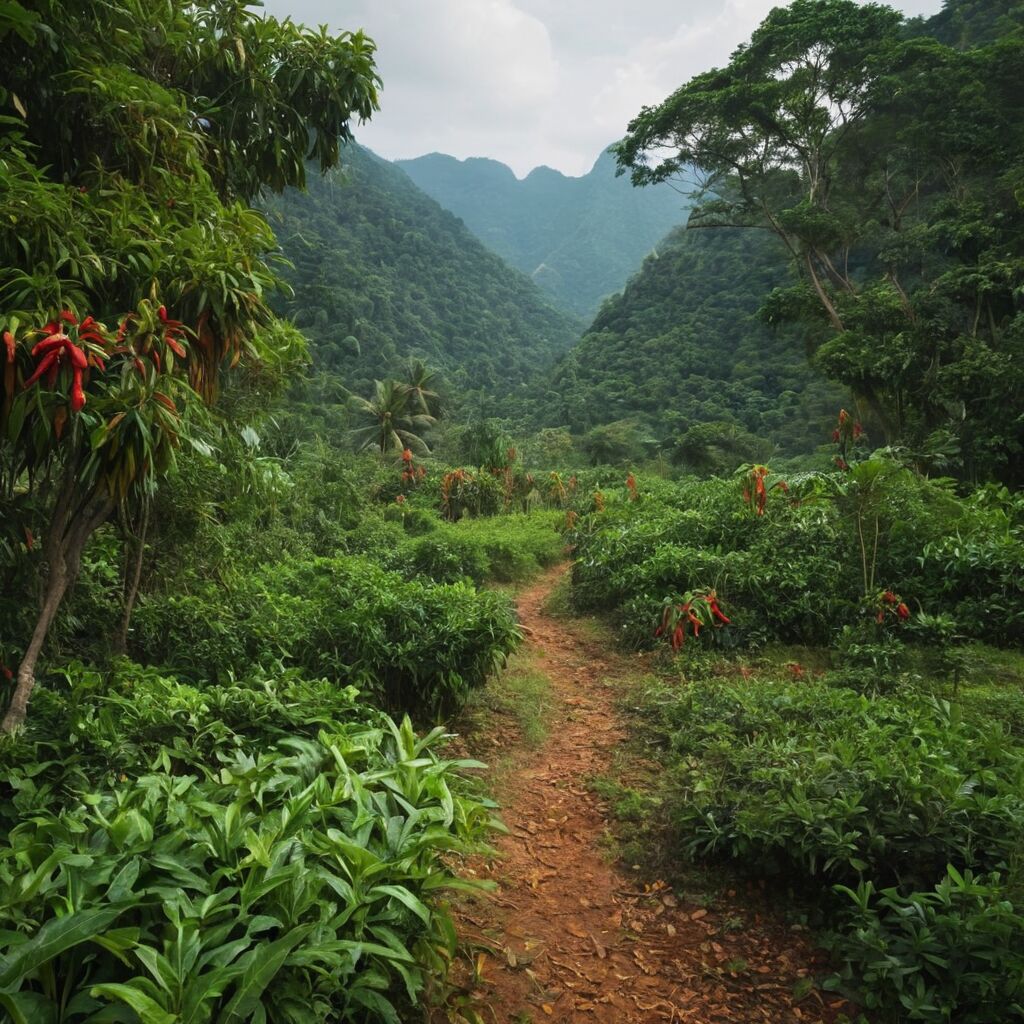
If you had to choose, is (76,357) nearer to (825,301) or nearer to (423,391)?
(825,301)

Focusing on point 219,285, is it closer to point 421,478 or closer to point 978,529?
point 978,529

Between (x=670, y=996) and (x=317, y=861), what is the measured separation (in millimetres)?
1325

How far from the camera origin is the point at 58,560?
290 cm

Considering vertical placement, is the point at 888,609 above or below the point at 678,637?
above

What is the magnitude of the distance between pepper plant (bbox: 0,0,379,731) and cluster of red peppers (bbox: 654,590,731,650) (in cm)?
348

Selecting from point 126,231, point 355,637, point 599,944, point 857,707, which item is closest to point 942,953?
point 599,944

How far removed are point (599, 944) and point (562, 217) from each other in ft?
331

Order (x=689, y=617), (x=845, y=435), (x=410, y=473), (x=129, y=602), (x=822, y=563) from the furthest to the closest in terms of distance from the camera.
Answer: (x=410, y=473) < (x=845, y=435) < (x=822, y=563) < (x=689, y=617) < (x=129, y=602)

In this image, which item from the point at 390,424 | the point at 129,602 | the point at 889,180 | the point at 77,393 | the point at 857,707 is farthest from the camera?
the point at 390,424

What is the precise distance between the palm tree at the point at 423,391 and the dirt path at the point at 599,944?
2268 centimetres

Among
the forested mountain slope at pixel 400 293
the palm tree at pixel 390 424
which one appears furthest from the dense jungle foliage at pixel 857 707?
the forested mountain slope at pixel 400 293

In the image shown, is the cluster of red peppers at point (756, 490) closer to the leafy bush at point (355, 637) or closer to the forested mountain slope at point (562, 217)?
the leafy bush at point (355, 637)

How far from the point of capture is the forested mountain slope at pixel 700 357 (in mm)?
23328

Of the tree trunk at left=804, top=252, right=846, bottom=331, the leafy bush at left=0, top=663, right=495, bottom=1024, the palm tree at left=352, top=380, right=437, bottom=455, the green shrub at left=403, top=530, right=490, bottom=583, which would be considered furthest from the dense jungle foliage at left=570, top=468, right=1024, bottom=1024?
the palm tree at left=352, top=380, right=437, bottom=455
